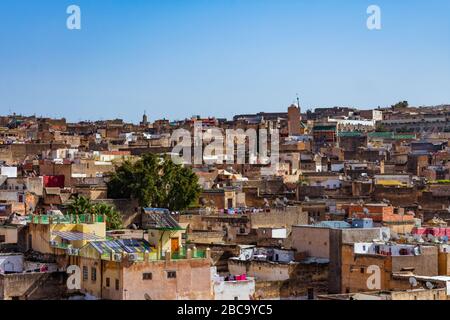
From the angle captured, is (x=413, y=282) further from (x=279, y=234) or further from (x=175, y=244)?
(x=279, y=234)

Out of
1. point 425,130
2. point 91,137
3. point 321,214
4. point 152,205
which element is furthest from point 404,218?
point 425,130

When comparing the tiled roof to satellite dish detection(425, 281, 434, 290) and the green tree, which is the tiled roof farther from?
the green tree

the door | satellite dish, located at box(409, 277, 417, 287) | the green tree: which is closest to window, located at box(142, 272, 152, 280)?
the door

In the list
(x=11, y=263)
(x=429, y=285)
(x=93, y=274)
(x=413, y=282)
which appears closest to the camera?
(x=93, y=274)

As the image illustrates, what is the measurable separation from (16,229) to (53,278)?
4.87m

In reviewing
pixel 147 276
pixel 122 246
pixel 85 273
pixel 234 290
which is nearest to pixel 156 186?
pixel 122 246

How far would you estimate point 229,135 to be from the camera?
Answer: 69250 millimetres

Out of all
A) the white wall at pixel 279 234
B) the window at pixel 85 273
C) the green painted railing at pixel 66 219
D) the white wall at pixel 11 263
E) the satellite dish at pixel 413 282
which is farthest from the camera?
the white wall at pixel 279 234

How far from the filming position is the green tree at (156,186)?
132ft

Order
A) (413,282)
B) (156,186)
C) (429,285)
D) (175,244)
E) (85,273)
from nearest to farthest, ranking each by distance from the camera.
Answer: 1. (85,273)
2. (429,285)
3. (175,244)
4. (413,282)
5. (156,186)

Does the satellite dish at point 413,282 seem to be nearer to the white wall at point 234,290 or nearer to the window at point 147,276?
the white wall at point 234,290

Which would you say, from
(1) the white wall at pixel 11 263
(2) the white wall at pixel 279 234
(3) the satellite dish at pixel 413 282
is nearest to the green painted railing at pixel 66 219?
(1) the white wall at pixel 11 263

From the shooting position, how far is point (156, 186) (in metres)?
40.8
